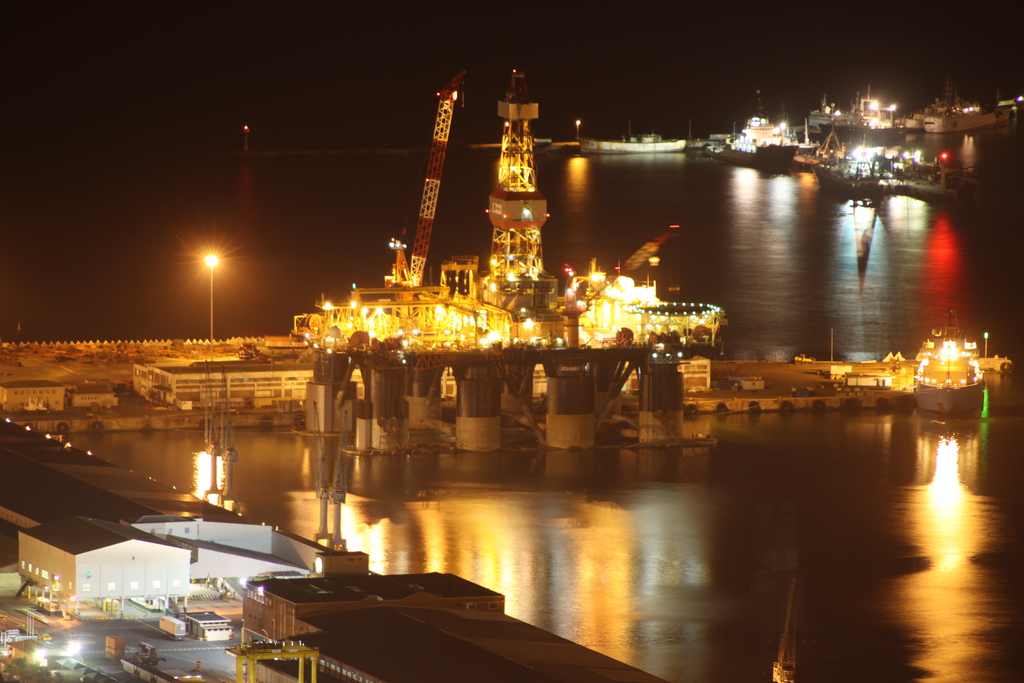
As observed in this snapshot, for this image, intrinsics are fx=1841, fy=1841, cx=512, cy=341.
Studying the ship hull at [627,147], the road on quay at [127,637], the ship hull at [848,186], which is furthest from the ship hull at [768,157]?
the road on quay at [127,637]

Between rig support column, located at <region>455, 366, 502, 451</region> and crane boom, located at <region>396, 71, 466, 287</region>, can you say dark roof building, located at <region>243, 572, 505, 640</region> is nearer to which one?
rig support column, located at <region>455, 366, 502, 451</region>

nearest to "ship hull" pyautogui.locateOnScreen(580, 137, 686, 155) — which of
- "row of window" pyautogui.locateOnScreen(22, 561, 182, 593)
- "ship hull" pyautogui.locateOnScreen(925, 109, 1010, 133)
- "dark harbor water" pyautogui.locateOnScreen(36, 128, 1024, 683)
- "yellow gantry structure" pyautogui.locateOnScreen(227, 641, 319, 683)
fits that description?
"ship hull" pyautogui.locateOnScreen(925, 109, 1010, 133)

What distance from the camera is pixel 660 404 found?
181ft

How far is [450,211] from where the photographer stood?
12706 centimetres

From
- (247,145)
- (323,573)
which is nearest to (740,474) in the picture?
(323,573)

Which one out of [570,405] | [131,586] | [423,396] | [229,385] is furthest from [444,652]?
[229,385]

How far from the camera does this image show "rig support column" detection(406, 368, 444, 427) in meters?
56.2

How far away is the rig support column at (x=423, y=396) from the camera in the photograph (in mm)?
56219

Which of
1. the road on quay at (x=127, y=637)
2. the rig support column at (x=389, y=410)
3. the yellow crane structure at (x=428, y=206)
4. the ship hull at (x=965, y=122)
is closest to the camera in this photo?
the road on quay at (x=127, y=637)

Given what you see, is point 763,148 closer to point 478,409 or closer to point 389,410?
point 478,409

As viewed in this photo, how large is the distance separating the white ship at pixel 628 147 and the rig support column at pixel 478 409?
131598mm

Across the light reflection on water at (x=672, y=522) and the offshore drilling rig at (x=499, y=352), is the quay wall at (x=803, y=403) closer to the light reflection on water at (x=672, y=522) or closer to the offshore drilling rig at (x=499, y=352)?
the light reflection on water at (x=672, y=522)

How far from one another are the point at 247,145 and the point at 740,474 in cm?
13388

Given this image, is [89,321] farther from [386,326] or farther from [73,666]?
[73,666]
